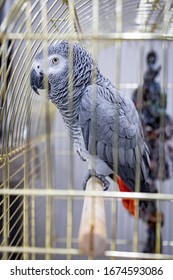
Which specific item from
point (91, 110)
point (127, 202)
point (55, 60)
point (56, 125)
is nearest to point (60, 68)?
point (55, 60)

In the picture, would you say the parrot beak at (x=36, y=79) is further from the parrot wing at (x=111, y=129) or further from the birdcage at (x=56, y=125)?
the parrot wing at (x=111, y=129)

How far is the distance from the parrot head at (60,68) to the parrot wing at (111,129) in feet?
0.17

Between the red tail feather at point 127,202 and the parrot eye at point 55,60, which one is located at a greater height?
the parrot eye at point 55,60

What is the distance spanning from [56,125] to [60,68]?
3.33 ft

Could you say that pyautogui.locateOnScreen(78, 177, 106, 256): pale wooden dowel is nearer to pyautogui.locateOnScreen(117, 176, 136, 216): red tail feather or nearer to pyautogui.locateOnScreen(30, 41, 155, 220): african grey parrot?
pyautogui.locateOnScreen(30, 41, 155, 220): african grey parrot

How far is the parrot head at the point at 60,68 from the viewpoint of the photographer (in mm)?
856

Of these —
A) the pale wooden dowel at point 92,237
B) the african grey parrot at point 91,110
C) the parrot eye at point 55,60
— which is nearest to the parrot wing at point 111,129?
the african grey parrot at point 91,110

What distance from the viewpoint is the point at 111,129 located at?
0.91m

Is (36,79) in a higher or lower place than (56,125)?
higher

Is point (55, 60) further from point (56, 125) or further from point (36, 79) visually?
point (56, 125)

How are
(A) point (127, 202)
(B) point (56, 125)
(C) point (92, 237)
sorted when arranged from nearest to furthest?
(C) point (92, 237)
(A) point (127, 202)
(B) point (56, 125)

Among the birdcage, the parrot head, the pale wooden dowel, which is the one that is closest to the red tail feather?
the birdcage

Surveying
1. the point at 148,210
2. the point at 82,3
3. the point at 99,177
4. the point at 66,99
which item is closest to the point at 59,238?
the point at 148,210
